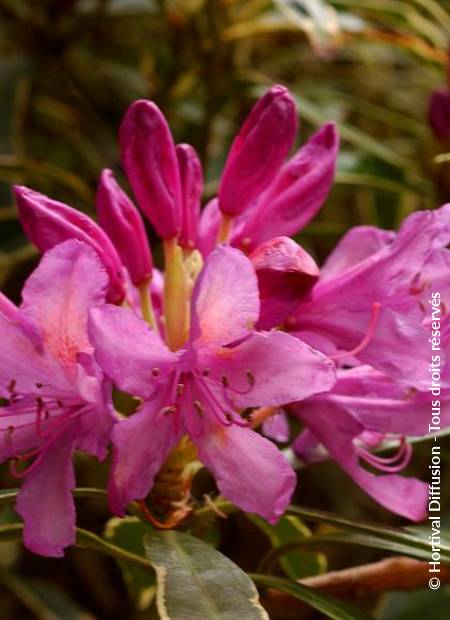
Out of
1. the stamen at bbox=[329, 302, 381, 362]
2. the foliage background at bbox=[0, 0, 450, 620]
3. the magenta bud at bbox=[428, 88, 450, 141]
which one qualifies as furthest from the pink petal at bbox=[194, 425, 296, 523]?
the magenta bud at bbox=[428, 88, 450, 141]

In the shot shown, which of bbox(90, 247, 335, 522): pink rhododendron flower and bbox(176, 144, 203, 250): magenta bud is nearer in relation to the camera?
bbox(90, 247, 335, 522): pink rhododendron flower

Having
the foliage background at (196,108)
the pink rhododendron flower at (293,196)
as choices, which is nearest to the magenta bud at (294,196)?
the pink rhododendron flower at (293,196)

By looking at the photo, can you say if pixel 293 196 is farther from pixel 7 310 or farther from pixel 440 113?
pixel 440 113

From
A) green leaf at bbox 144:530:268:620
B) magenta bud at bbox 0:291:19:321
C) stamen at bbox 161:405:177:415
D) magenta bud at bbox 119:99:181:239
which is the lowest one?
green leaf at bbox 144:530:268:620

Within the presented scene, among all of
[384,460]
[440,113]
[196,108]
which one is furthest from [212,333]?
[196,108]

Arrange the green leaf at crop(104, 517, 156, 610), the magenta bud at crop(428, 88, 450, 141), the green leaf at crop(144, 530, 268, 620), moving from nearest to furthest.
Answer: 1. the green leaf at crop(144, 530, 268, 620)
2. the green leaf at crop(104, 517, 156, 610)
3. the magenta bud at crop(428, 88, 450, 141)

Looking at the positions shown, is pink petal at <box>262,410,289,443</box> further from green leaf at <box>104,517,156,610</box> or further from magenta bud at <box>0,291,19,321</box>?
magenta bud at <box>0,291,19,321</box>
